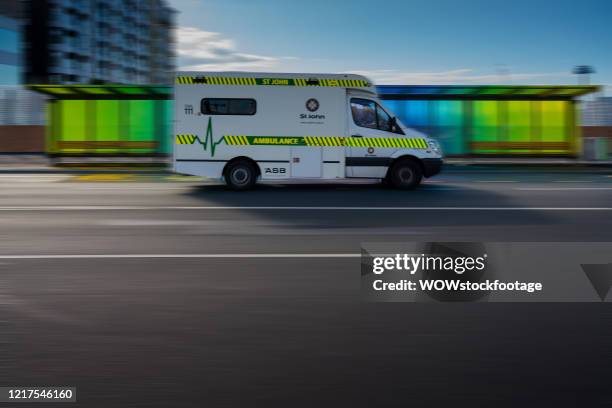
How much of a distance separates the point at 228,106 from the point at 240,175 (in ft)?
4.87

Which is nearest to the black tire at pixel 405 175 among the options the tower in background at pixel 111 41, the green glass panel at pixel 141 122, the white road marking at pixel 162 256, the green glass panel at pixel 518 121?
the white road marking at pixel 162 256

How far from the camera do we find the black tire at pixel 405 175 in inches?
661

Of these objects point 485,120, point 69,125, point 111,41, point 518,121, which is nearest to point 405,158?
point 485,120

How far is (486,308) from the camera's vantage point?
18.7ft

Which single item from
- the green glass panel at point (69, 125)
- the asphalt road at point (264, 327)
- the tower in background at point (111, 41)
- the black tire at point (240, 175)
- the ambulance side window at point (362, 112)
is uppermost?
the tower in background at point (111, 41)

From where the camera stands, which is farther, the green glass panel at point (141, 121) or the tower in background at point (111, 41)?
the tower in background at point (111, 41)

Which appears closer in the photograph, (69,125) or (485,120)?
(69,125)

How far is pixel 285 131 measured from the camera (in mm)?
16453

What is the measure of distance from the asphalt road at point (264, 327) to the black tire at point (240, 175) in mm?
5806

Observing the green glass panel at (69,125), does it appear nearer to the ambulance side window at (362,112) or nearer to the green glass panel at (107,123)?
the green glass panel at (107,123)

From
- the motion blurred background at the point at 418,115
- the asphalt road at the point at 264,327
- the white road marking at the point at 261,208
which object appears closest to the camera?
the asphalt road at the point at 264,327

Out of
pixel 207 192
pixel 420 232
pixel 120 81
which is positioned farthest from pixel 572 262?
pixel 120 81

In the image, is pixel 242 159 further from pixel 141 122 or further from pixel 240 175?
pixel 141 122

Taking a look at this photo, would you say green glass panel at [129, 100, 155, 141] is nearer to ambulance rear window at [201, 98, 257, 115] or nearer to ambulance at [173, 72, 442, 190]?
ambulance at [173, 72, 442, 190]
